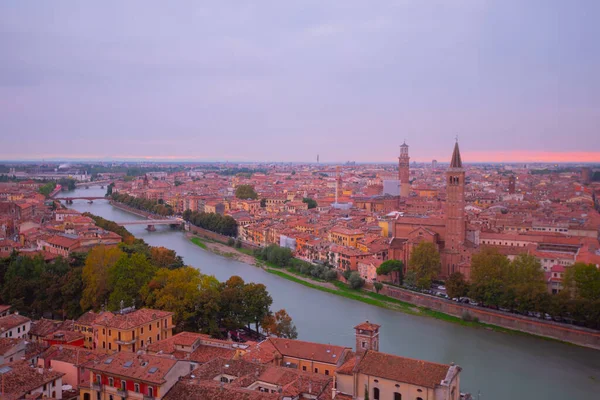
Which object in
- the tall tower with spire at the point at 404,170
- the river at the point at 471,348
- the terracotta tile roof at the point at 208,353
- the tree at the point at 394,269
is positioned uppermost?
the tall tower with spire at the point at 404,170

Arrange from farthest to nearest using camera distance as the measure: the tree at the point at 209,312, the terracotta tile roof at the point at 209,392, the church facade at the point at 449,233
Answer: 1. the church facade at the point at 449,233
2. the tree at the point at 209,312
3. the terracotta tile roof at the point at 209,392

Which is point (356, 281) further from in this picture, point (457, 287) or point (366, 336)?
point (366, 336)

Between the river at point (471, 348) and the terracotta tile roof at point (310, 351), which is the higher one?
the terracotta tile roof at point (310, 351)

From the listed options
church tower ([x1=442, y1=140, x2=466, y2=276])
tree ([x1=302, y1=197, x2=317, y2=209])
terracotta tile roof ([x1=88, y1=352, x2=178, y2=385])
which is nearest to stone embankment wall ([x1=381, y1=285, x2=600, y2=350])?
church tower ([x1=442, y1=140, x2=466, y2=276])

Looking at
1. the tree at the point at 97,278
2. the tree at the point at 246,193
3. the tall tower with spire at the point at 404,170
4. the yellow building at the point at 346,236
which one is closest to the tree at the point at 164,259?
the tree at the point at 97,278

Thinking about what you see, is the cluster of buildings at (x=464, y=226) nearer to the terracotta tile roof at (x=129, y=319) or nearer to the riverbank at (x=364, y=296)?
the riverbank at (x=364, y=296)

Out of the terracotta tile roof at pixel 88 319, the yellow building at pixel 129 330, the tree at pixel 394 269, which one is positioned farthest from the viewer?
the tree at pixel 394 269
